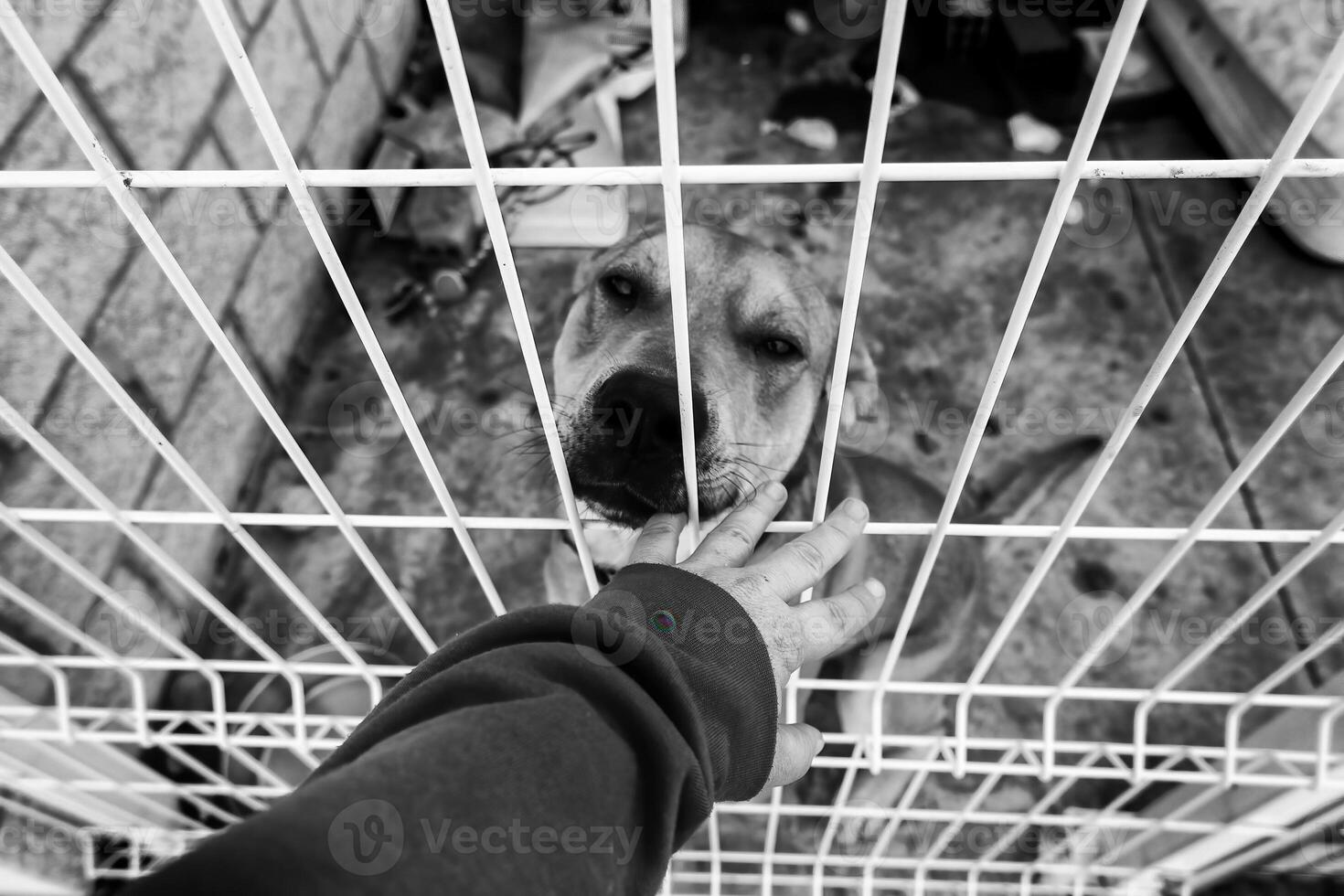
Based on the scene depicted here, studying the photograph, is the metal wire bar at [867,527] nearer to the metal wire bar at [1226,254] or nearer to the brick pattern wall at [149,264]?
the metal wire bar at [1226,254]

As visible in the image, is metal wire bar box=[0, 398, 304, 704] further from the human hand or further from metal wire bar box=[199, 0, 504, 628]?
the human hand

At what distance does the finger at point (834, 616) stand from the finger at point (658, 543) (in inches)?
7.3

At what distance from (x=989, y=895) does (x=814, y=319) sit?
1.56 meters

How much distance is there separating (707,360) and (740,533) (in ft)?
2.31

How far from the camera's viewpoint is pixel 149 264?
7.70 feet

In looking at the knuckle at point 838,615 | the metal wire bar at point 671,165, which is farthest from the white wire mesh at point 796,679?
the knuckle at point 838,615

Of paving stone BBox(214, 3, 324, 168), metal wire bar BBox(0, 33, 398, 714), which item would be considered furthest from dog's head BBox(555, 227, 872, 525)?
paving stone BBox(214, 3, 324, 168)

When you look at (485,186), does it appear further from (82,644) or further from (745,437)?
(82,644)

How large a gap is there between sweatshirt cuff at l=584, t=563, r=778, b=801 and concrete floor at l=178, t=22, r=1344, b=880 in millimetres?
1185

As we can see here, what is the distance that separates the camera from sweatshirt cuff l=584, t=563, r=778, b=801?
35.7 inches

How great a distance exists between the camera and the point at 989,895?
7.09ft

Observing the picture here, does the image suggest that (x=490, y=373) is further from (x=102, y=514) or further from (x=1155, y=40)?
(x=1155, y=40)

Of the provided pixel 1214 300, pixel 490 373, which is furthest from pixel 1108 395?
pixel 490 373

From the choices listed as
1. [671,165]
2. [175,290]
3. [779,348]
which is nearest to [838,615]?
[671,165]
